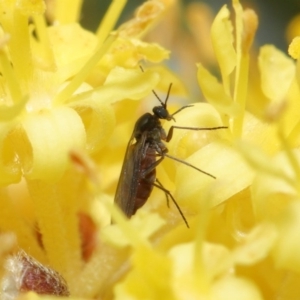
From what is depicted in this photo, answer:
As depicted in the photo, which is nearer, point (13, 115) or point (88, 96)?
point (13, 115)

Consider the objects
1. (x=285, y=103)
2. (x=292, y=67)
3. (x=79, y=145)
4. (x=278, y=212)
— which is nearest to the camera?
(x=285, y=103)

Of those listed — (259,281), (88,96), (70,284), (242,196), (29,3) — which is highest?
(29,3)

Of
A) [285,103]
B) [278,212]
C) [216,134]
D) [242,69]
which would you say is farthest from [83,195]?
[285,103]

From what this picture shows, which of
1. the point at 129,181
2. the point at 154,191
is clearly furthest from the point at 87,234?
the point at 129,181

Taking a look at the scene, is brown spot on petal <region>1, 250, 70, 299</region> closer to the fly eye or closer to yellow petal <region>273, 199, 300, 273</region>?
yellow petal <region>273, 199, 300, 273</region>

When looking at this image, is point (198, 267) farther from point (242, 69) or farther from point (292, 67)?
point (292, 67)

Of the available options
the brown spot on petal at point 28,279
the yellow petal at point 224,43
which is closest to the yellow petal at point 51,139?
the brown spot on petal at point 28,279

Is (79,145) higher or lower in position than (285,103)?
lower

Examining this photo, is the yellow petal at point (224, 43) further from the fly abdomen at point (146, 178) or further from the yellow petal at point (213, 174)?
the fly abdomen at point (146, 178)
